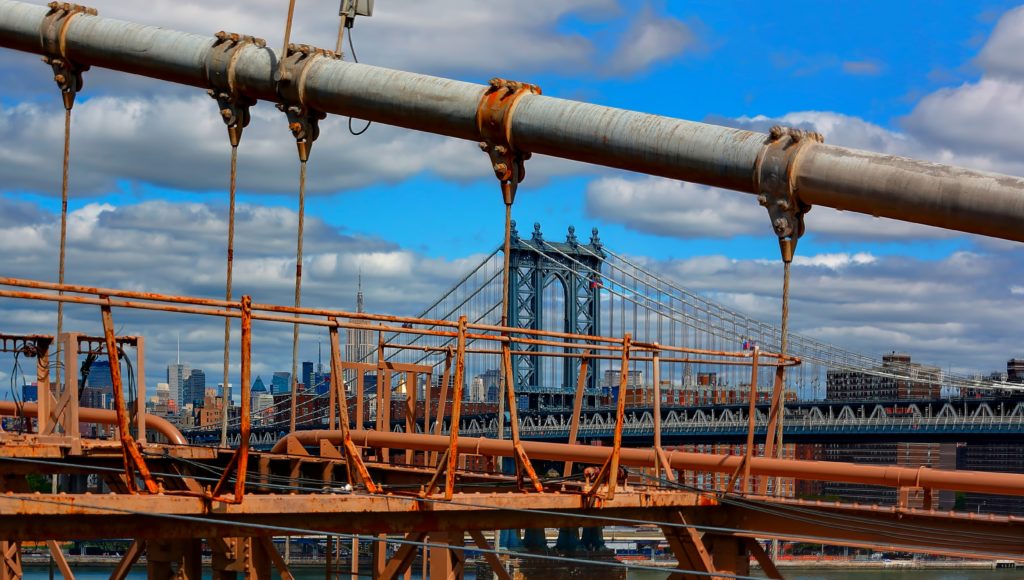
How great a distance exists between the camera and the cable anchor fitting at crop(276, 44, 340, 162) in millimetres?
14438

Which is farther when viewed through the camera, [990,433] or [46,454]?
[990,433]

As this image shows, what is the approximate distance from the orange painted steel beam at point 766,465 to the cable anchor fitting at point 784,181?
61.1 inches

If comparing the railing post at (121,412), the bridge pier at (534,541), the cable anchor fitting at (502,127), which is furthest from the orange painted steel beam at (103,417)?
the bridge pier at (534,541)

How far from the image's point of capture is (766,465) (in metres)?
11.0

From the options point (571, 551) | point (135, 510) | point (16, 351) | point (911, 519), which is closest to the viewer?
point (135, 510)

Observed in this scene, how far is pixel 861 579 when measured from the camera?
333 feet

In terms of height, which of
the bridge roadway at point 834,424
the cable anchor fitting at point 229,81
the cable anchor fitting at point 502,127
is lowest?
the bridge roadway at point 834,424

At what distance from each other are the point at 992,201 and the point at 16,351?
27.7ft

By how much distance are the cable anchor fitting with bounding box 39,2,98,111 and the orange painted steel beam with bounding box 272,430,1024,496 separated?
5326mm

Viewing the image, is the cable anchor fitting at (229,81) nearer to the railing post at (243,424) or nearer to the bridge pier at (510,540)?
the railing post at (243,424)

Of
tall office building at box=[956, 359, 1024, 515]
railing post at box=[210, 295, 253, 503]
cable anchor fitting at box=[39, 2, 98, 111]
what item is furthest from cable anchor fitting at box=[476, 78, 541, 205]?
tall office building at box=[956, 359, 1024, 515]

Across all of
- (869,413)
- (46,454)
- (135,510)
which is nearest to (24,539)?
(135,510)

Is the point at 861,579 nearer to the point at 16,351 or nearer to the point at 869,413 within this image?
the point at 869,413

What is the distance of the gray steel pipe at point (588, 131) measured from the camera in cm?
995
